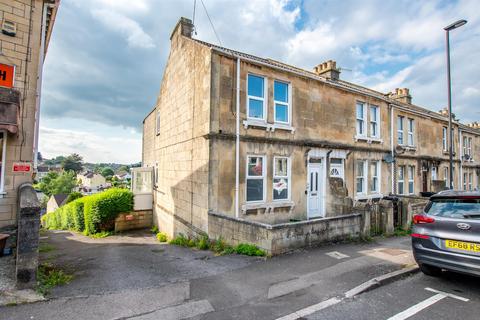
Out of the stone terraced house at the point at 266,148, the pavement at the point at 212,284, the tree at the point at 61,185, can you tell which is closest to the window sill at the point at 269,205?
the stone terraced house at the point at 266,148

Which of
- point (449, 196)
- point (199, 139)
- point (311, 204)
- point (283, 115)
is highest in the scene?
point (283, 115)

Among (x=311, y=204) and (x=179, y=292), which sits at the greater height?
(x=311, y=204)

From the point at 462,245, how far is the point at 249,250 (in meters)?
4.47

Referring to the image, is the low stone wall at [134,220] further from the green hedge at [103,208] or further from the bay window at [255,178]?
the bay window at [255,178]

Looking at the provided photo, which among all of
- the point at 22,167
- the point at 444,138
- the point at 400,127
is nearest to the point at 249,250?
the point at 22,167

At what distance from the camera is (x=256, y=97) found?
9844 millimetres

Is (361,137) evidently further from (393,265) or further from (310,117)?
(393,265)

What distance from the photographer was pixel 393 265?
596cm

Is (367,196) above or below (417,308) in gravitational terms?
above

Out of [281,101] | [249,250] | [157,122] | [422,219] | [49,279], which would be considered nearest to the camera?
[49,279]

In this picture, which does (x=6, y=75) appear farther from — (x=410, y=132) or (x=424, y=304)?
(x=410, y=132)

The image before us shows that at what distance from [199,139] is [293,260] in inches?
210

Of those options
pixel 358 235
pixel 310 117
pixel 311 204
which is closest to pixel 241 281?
pixel 358 235

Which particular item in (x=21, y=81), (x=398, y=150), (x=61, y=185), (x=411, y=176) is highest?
(x=21, y=81)
